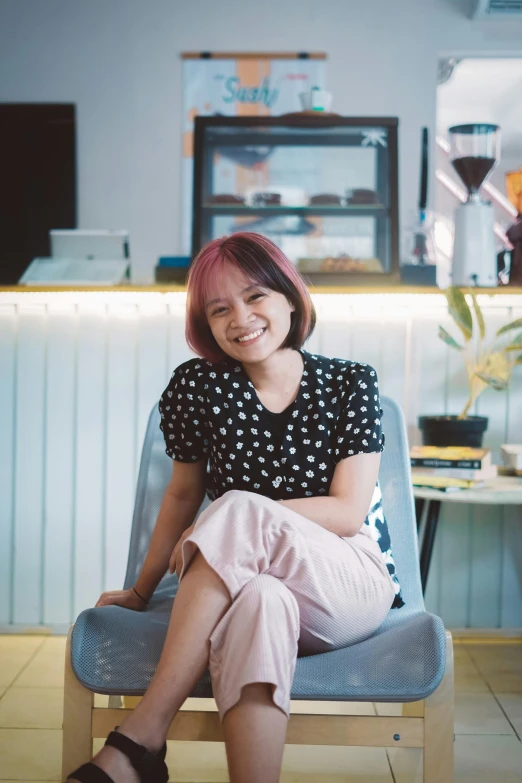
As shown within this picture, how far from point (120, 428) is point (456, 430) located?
989 millimetres

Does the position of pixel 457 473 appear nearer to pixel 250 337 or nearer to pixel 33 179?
pixel 250 337

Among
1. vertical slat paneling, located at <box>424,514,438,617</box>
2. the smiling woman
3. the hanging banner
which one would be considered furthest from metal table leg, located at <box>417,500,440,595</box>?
the hanging banner

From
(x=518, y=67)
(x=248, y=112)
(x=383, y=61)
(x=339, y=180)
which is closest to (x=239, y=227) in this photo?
(x=339, y=180)

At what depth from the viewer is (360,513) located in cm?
136

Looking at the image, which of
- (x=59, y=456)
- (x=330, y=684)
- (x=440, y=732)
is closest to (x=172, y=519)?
(x=330, y=684)

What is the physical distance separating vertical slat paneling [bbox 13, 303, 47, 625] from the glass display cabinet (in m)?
0.56

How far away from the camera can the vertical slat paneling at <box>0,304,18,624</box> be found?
8.11ft

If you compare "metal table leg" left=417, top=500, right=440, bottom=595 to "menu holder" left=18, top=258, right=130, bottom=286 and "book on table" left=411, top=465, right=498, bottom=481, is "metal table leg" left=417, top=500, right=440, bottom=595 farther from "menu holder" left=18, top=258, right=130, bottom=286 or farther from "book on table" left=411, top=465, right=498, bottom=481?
"menu holder" left=18, top=258, right=130, bottom=286

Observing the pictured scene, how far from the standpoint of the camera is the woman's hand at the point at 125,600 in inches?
59.1

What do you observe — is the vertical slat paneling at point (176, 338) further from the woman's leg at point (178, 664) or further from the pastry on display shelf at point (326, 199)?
the woman's leg at point (178, 664)

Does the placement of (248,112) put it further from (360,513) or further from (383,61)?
(360,513)

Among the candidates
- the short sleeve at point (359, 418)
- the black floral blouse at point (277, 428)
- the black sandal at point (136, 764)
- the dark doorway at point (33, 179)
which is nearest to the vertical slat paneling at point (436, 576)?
the black floral blouse at point (277, 428)

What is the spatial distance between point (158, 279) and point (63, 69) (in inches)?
70.9

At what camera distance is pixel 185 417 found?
1.47 metres
